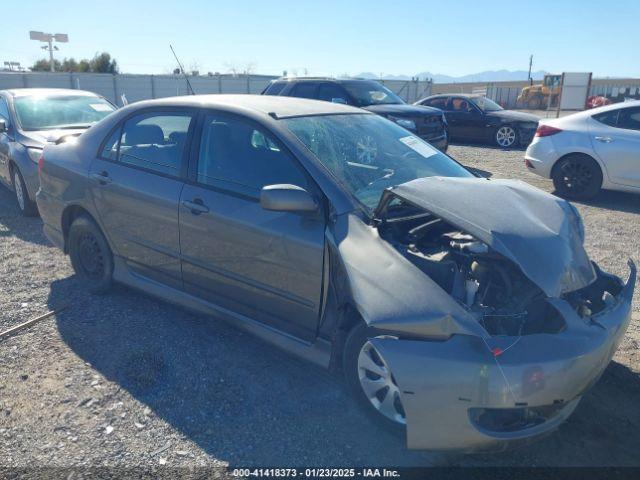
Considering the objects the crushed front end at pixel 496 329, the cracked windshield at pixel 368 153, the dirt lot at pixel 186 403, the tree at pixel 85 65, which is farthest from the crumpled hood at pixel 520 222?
the tree at pixel 85 65

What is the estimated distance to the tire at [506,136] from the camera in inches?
567

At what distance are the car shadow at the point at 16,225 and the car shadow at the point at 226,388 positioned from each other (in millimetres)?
2230

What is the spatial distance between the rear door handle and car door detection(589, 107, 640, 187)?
21.8 ft

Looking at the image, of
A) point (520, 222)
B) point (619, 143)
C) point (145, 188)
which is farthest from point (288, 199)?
point (619, 143)

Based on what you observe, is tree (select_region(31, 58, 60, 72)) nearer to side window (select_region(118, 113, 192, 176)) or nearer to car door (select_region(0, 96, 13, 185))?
car door (select_region(0, 96, 13, 185))

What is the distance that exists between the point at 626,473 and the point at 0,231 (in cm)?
682

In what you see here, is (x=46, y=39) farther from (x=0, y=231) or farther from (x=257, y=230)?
(x=257, y=230)

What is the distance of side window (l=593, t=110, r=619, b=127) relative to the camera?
7.68 meters

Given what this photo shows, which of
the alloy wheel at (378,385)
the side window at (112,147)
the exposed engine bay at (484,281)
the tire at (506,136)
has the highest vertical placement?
the side window at (112,147)

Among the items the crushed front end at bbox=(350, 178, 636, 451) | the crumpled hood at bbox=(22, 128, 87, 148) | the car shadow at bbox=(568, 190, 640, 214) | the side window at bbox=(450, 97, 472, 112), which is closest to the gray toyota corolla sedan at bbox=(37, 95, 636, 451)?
the crushed front end at bbox=(350, 178, 636, 451)

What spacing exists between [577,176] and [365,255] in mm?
6399

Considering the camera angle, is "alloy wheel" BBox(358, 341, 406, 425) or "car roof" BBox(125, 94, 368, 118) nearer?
"alloy wheel" BBox(358, 341, 406, 425)

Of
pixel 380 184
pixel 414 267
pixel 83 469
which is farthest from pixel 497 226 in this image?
pixel 83 469

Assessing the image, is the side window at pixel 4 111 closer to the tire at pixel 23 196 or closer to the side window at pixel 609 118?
the tire at pixel 23 196
